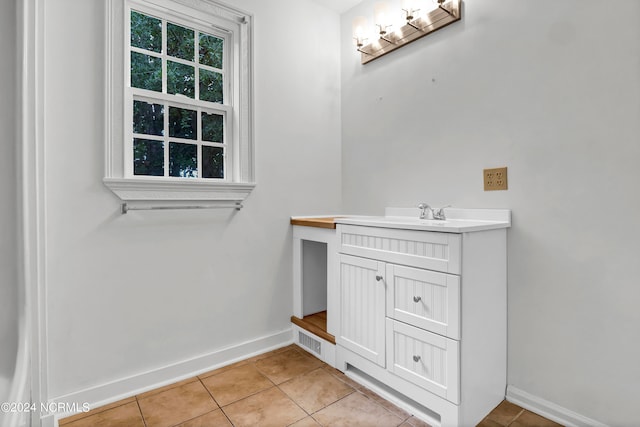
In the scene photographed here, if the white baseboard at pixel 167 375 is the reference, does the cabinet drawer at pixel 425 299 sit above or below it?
above

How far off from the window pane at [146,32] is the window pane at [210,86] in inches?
11.0

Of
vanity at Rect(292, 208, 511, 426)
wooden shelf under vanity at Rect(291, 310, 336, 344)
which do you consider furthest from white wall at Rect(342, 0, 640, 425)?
wooden shelf under vanity at Rect(291, 310, 336, 344)

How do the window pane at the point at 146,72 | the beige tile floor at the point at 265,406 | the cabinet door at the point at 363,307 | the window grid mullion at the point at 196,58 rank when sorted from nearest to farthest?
the beige tile floor at the point at 265,406, the cabinet door at the point at 363,307, the window pane at the point at 146,72, the window grid mullion at the point at 196,58

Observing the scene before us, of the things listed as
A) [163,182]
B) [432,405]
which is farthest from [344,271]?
[163,182]

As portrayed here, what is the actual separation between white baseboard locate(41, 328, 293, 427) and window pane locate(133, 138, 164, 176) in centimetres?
111

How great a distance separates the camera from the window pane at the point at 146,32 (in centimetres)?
186

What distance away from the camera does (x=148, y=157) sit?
6.28 ft

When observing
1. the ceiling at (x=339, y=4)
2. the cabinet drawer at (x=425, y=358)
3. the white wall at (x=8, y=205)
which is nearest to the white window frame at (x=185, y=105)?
the ceiling at (x=339, y=4)

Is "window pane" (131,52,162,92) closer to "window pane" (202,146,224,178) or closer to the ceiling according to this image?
"window pane" (202,146,224,178)

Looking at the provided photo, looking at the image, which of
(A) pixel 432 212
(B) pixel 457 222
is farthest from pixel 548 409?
(A) pixel 432 212

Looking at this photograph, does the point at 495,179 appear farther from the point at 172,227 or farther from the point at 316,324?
the point at 172,227

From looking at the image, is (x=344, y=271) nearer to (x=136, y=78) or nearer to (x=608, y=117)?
(x=608, y=117)

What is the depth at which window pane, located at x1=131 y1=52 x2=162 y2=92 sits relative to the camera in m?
1.86

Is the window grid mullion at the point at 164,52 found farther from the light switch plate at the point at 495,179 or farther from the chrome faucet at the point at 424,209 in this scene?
the light switch plate at the point at 495,179
